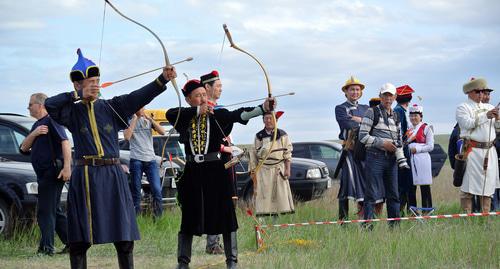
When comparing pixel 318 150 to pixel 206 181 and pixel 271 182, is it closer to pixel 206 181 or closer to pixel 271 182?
pixel 271 182

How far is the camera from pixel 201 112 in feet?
26.9

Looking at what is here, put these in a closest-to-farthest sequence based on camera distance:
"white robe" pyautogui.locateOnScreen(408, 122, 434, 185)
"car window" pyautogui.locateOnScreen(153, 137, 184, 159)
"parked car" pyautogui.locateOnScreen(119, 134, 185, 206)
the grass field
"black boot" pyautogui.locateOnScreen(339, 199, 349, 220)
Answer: the grass field → "black boot" pyautogui.locateOnScreen(339, 199, 349, 220) → "white robe" pyautogui.locateOnScreen(408, 122, 434, 185) → "parked car" pyautogui.locateOnScreen(119, 134, 185, 206) → "car window" pyautogui.locateOnScreen(153, 137, 184, 159)

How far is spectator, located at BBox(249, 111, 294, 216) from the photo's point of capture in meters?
12.1

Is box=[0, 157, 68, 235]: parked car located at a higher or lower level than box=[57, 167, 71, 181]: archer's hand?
lower

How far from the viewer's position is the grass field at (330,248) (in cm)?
816

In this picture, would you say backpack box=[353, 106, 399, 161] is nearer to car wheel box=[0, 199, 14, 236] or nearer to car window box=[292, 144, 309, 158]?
car wheel box=[0, 199, 14, 236]

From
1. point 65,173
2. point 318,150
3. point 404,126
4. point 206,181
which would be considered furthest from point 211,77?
point 318,150

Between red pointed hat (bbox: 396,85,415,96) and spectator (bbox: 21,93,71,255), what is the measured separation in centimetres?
491

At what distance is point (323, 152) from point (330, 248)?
13718 millimetres

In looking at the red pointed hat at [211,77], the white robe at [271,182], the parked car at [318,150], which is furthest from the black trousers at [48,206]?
the parked car at [318,150]

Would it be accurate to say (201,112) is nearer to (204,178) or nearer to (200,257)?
(204,178)

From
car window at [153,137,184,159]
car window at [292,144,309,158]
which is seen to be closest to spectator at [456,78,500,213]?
car window at [153,137,184,159]

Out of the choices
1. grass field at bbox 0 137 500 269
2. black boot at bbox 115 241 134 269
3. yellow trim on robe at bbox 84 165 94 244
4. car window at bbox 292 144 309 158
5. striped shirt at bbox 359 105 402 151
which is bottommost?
grass field at bbox 0 137 500 269

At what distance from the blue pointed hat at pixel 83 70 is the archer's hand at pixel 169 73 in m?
0.57
